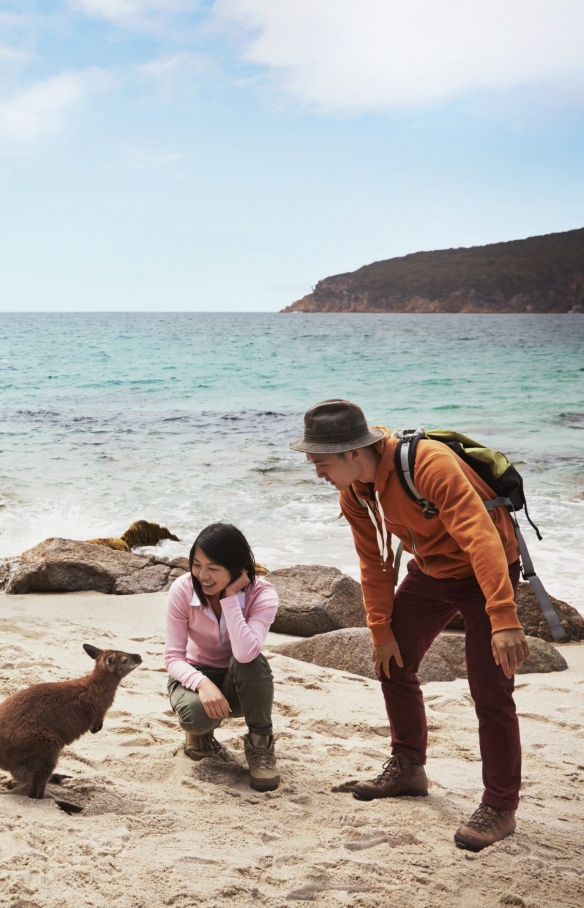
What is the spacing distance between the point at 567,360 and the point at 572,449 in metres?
24.1

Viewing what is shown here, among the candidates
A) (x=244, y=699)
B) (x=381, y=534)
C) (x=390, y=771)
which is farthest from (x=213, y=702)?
(x=381, y=534)

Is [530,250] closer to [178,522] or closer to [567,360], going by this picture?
[567,360]

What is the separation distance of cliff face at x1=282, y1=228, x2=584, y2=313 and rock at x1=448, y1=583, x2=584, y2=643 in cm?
10497

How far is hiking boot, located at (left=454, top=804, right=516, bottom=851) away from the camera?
281 cm

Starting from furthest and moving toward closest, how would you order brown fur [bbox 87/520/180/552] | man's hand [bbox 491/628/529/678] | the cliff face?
the cliff face → brown fur [bbox 87/520/180/552] → man's hand [bbox 491/628/529/678]

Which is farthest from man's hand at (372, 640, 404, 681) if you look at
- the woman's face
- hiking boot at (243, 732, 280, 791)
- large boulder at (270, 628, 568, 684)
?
large boulder at (270, 628, 568, 684)

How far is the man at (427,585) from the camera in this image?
2709 mm

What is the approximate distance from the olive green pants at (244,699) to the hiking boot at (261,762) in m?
0.04

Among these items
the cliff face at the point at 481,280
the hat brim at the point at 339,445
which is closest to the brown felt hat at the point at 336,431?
the hat brim at the point at 339,445

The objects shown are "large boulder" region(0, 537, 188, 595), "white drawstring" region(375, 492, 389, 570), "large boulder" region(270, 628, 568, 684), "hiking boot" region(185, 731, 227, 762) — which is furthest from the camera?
"large boulder" region(0, 537, 188, 595)

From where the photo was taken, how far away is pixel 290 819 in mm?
2986

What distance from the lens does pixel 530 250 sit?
107 m

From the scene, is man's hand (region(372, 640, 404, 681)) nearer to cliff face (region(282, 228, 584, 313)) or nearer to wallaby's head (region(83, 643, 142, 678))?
wallaby's head (region(83, 643, 142, 678))

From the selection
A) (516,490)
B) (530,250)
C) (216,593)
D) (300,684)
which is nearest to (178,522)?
(300,684)
